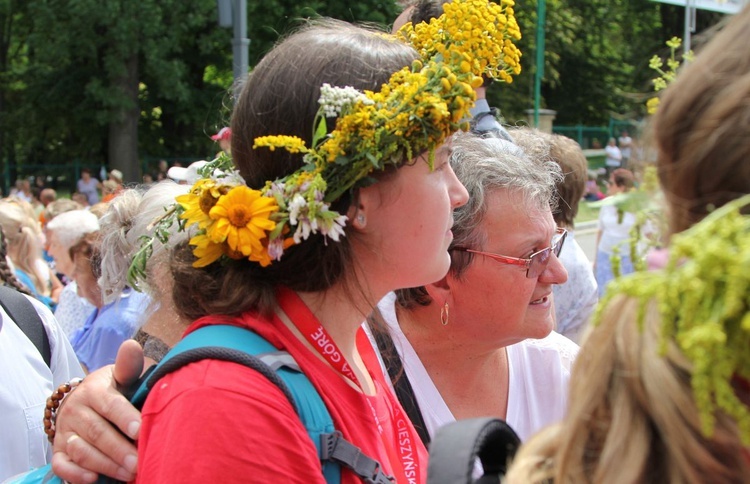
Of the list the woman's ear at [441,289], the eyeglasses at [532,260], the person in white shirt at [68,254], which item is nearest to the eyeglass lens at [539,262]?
the eyeglasses at [532,260]

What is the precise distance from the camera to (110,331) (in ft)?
13.8

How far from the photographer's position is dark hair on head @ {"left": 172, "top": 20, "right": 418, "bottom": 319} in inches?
69.9

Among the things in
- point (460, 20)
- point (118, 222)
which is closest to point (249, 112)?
point (460, 20)

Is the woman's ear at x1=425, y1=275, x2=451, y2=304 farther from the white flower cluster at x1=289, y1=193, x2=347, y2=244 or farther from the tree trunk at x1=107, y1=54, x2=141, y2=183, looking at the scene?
the tree trunk at x1=107, y1=54, x2=141, y2=183

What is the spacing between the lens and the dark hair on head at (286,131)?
69.9 inches

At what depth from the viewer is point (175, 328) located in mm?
2184

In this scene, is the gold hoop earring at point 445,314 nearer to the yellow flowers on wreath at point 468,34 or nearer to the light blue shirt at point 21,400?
the yellow flowers on wreath at point 468,34

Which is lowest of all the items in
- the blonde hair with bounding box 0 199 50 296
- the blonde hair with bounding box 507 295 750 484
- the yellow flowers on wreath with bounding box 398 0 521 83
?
the blonde hair with bounding box 0 199 50 296

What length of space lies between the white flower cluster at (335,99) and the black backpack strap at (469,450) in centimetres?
82

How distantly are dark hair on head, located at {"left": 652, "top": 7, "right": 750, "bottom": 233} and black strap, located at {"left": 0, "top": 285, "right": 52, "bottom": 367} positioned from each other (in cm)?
244

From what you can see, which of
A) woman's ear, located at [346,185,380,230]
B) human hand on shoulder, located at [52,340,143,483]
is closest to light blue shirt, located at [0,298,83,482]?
human hand on shoulder, located at [52,340,143,483]

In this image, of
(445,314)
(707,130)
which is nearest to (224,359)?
(707,130)

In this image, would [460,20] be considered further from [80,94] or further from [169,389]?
[80,94]

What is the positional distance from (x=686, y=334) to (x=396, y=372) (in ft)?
5.95
